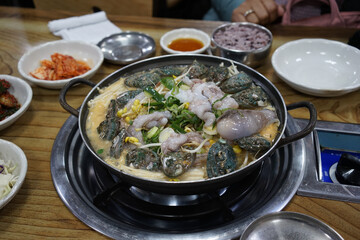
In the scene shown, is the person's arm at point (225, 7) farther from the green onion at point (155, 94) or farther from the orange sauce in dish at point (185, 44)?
the green onion at point (155, 94)

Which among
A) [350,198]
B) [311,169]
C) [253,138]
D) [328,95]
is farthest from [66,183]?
[328,95]

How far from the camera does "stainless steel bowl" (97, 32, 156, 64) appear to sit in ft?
9.52

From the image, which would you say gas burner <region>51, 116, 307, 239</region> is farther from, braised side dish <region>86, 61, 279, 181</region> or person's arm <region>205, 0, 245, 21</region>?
person's arm <region>205, 0, 245, 21</region>

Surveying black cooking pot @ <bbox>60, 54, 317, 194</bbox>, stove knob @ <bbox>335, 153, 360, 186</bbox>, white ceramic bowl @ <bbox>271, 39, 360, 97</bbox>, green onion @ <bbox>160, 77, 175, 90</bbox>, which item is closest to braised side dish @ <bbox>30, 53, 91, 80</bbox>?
black cooking pot @ <bbox>60, 54, 317, 194</bbox>

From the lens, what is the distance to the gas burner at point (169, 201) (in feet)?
5.09

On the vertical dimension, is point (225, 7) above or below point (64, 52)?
above

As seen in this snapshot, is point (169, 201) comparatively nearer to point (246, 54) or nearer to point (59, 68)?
point (246, 54)

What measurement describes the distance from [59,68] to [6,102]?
1.91 feet

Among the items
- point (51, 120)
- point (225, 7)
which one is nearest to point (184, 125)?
point (51, 120)

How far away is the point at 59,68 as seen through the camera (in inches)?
105

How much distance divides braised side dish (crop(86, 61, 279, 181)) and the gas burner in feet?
0.92

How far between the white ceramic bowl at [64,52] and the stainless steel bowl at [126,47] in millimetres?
122

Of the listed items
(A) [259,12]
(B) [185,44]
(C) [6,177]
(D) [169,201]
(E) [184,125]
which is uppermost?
(A) [259,12]

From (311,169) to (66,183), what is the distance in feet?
5.00
